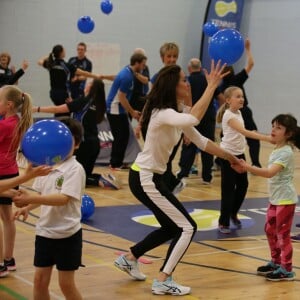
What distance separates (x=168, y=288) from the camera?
4.89 meters

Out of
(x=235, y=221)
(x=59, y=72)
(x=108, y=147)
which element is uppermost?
(x=59, y=72)

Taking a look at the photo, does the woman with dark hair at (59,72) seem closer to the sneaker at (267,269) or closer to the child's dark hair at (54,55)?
the child's dark hair at (54,55)

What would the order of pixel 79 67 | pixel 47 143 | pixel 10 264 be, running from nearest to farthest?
1. pixel 47 143
2. pixel 10 264
3. pixel 79 67

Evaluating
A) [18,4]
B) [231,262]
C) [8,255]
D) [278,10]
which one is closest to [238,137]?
[231,262]

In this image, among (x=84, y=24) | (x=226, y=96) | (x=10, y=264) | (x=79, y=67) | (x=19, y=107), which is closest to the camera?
(x=19, y=107)

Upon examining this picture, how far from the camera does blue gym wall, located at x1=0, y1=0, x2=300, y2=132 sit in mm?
15391

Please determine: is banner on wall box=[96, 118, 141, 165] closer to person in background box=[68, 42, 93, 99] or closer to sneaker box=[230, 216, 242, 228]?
person in background box=[68, 42, 93, 99]

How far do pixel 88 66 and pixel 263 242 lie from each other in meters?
8.90

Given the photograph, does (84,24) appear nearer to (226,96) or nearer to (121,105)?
(121,105)

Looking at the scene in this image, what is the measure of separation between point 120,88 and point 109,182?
64.2 inches

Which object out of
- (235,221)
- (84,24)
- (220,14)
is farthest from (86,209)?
(220,14)

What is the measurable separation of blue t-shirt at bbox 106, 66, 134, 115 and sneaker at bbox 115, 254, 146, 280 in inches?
207

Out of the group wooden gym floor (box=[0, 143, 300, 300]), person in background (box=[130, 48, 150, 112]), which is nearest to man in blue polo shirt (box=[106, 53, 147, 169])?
person in background (box=[130, 48, 150, 112])

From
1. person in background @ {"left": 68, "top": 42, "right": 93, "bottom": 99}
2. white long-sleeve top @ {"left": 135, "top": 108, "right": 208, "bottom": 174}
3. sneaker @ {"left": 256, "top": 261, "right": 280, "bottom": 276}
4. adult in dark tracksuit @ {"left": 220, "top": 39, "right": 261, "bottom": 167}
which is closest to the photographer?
white long-sleeve top @ {"left": 135, "top": 108, "right": 208, "bottom": 174}
